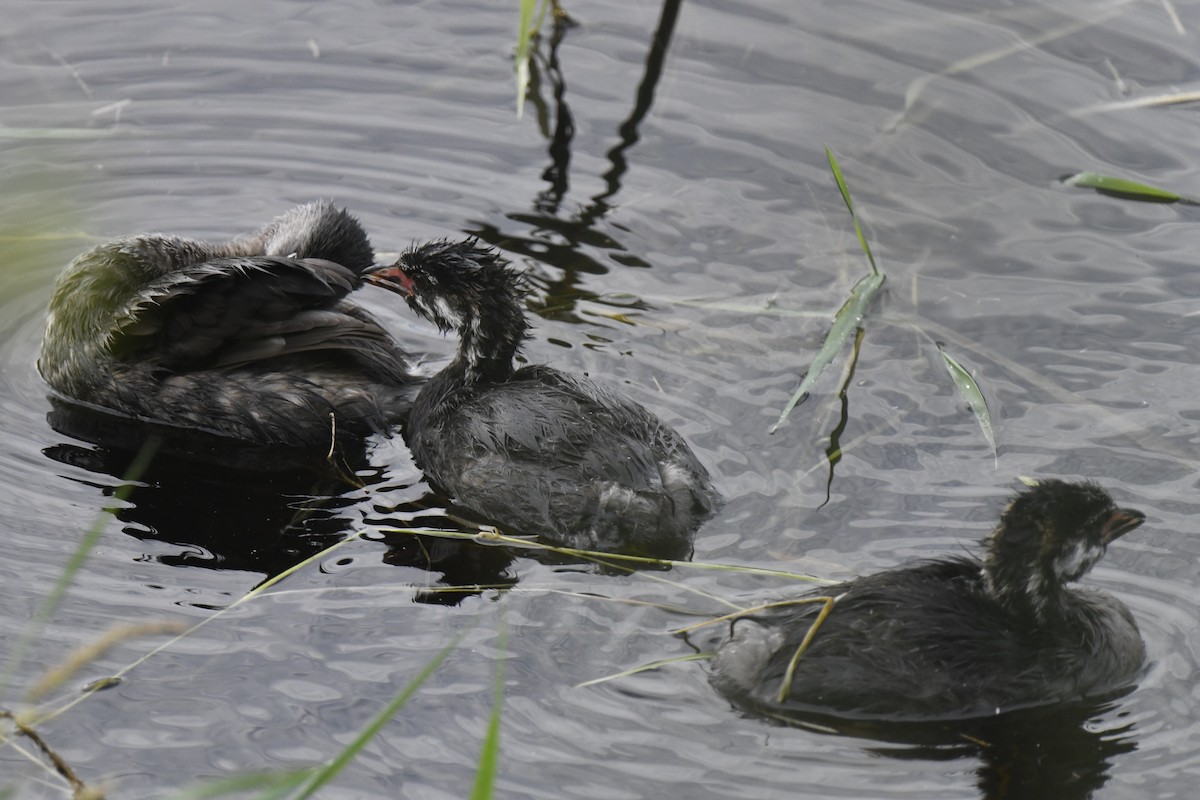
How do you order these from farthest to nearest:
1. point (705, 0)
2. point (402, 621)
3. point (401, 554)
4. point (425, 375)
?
point (705, 0) → point (425, 375) → point (401, 554) → point (402, 621)

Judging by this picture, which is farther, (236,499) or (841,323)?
(841,323)

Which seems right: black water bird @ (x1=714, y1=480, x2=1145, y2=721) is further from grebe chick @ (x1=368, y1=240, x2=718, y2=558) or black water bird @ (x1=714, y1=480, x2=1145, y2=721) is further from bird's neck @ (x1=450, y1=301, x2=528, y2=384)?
bird's neck @ (x1=450, y1=301, x2=528, y2=384)

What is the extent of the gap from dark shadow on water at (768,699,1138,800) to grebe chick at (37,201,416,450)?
9.60ft

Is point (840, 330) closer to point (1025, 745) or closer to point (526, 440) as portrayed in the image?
point (526, 440)

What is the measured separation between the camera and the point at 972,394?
22.2 feet

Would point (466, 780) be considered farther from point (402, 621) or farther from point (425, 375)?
point (425, 375)

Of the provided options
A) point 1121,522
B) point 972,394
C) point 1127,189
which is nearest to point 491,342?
point 972,394

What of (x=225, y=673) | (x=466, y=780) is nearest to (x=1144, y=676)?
(x=466, y=780)

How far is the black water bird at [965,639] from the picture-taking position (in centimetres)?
527

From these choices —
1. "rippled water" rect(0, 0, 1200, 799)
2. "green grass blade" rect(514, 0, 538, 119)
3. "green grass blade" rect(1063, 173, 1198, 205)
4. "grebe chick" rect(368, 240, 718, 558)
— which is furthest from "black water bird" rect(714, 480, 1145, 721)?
"green grass blade" rect(514, 0, 538, 119)

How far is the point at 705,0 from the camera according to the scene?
10.5 metres

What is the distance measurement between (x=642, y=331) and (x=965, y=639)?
282 cm

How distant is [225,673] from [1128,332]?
4.73 meters

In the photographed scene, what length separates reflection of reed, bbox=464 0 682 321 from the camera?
8.22 meters
